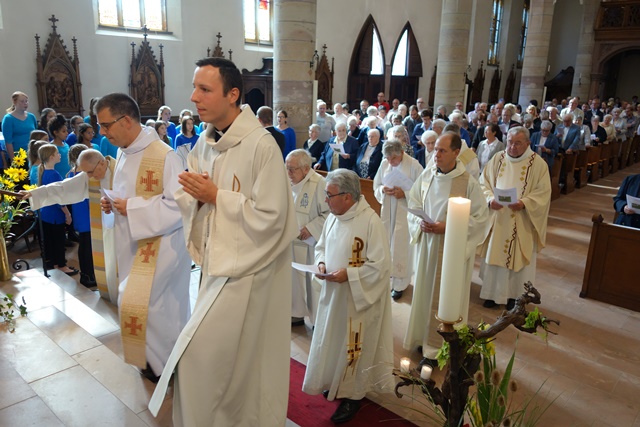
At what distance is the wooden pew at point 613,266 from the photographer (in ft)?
18.2

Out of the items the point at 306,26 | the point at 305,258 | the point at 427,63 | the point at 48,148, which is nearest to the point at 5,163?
the point at 48,148

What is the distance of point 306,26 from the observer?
30.0 feet

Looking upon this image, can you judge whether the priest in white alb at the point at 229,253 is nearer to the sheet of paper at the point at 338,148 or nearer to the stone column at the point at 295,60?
the sheet of paper at the point at 338,148

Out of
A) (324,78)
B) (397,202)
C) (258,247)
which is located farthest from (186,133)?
(324,78)

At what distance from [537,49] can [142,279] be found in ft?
58.9

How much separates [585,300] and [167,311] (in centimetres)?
468

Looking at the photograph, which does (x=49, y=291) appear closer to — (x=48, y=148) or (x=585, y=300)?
(x=48, y=148)

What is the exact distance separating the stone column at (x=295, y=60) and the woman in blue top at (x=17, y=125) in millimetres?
4220

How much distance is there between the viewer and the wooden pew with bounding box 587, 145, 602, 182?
12.5 meters

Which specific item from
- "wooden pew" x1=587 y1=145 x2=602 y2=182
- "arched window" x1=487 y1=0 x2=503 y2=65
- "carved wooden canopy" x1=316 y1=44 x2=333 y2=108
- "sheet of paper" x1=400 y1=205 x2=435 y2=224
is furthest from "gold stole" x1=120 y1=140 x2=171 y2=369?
"arched window" x1=487 y1=0 x2=503 y2=65

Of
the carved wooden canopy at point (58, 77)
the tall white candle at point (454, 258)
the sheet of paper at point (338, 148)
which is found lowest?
the sheet of paper at point (338, 148)

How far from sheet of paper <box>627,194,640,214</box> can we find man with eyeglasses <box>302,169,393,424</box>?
3.76 metres

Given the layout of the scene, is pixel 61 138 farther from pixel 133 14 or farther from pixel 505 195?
pixel 133 14

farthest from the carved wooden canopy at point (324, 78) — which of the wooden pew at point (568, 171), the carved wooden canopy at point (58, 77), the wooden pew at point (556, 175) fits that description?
the wooden pew at point (556, 175)
